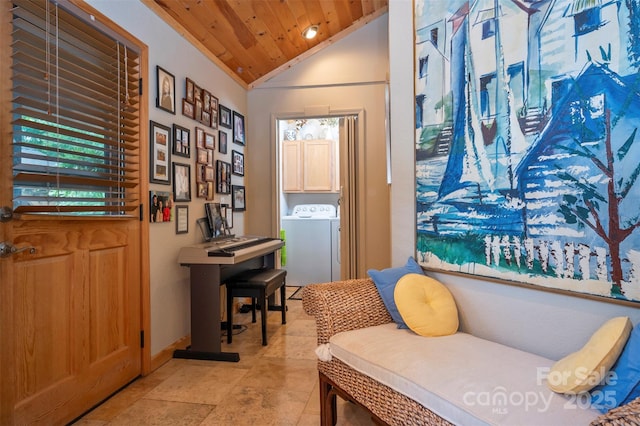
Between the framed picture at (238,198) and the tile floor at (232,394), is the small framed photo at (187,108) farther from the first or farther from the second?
the tile floor at (232,394)

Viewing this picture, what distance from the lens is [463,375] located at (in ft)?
4.13

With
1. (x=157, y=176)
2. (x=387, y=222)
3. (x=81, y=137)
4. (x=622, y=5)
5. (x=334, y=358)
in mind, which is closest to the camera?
(x=622, y=5)

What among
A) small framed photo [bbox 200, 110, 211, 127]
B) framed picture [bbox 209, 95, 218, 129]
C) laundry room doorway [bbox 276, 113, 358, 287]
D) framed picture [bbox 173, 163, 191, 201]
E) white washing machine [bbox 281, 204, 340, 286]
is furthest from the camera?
white washing machine [bbox 281, 204, 340, 286]

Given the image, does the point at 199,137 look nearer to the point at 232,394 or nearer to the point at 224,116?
the point at 224,116

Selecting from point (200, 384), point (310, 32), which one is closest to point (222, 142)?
point (310, 32)

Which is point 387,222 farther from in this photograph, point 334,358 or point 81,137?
point 81,137

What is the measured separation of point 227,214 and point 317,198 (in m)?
2.42

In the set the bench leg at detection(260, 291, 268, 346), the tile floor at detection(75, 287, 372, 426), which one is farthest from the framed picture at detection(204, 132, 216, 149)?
the tile floor at detection(75, 287, 372, 426)

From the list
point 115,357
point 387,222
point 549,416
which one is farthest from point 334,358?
point 387,222

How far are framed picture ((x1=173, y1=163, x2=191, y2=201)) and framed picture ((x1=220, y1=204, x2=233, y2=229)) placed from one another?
0.59m

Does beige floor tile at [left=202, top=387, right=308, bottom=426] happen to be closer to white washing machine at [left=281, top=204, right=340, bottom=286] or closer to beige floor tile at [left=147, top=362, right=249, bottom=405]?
beige floor tile at [left=147, top=362, right=249, bottom=405]

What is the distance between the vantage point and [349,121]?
416 cm

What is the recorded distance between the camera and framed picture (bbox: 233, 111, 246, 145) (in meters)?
3.86

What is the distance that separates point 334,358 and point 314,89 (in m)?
3.22
